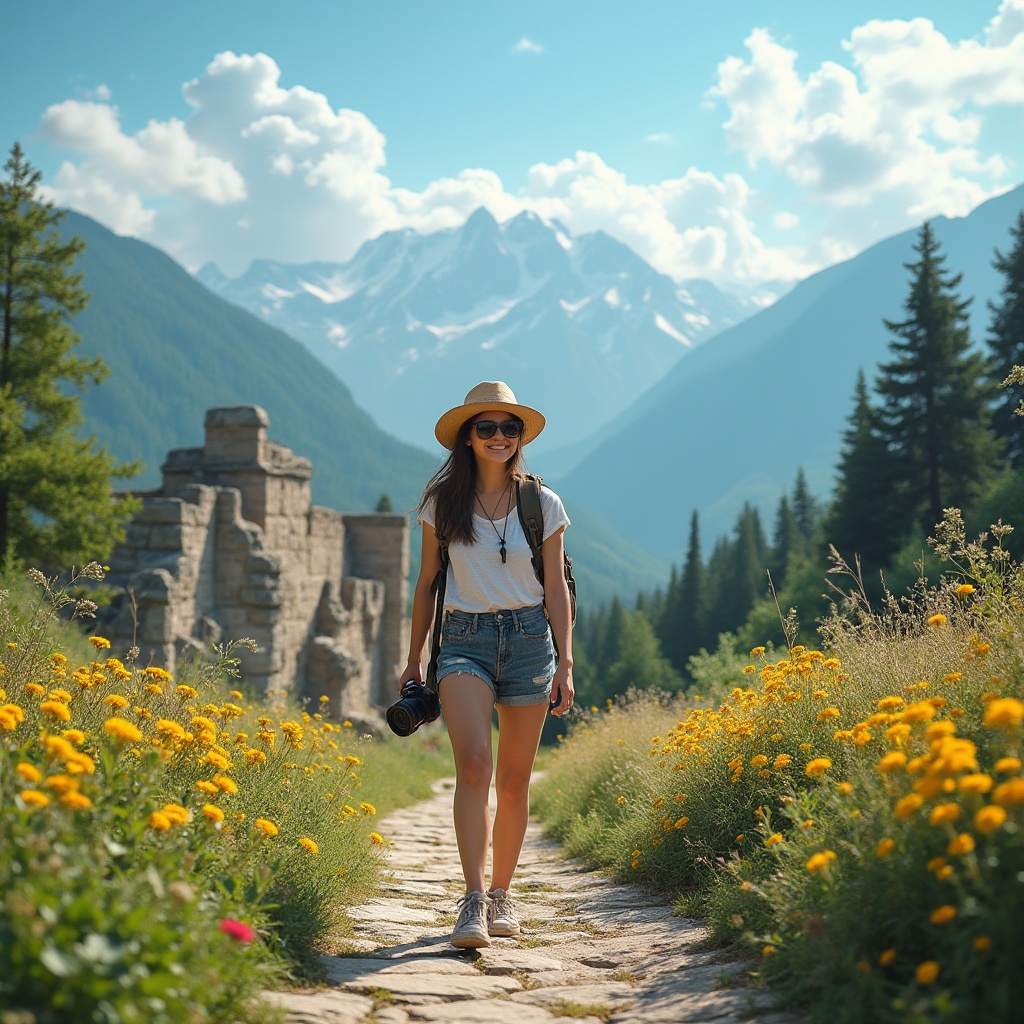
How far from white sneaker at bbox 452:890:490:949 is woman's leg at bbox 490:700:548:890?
0.99 ft

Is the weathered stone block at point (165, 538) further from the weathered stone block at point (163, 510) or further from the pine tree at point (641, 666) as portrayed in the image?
the pine tree at point (641, 666)

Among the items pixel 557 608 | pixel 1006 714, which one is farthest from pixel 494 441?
pixel 1006 714

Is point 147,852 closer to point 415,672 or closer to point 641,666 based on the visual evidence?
point 415,672

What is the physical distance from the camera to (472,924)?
160 inches

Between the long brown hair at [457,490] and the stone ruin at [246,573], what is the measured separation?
19.7 feet

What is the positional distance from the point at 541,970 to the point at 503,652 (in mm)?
1302

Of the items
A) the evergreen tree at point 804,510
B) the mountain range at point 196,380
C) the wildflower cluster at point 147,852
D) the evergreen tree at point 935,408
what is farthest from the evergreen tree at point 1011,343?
the mountain range at point 196,380

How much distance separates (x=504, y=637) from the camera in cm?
440

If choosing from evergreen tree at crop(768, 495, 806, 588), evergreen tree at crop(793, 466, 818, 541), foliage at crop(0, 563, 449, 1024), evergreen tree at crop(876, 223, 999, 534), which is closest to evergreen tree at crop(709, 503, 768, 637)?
evergreen tree at crop(768, 495, 806, 588)

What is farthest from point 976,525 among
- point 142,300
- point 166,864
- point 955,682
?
point 142,300

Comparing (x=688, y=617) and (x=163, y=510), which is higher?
(x=163, y=510)

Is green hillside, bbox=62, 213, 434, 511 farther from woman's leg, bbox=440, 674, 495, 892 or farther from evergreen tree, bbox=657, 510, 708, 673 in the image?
woman's leg, bbox=440, 674, 495, 892

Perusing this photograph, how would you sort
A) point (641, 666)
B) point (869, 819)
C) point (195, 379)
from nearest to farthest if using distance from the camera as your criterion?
point (869, 819) < point (641, 666) < point (195, 379)

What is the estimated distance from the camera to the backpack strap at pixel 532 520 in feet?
14.9
